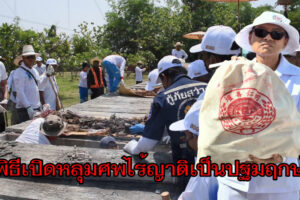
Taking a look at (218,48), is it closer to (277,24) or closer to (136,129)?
(277,24)

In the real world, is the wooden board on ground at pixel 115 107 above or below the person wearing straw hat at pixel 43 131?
below

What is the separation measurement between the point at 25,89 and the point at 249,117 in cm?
476

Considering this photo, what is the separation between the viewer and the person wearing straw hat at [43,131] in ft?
12.2

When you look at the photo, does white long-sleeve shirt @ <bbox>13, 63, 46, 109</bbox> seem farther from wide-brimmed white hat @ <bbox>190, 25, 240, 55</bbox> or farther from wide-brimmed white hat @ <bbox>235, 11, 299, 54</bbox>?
wide-brimmed white hat @ <bbox>235, 11, 299, 54</bbox>

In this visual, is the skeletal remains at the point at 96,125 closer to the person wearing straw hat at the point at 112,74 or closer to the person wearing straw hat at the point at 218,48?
the person wearing straw hat at the point at 218,48

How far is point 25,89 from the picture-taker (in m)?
5.53

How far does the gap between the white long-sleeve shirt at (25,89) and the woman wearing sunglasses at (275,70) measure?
432 cm

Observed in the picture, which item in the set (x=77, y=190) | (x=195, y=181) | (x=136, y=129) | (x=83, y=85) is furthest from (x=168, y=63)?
(x=83, y=85)

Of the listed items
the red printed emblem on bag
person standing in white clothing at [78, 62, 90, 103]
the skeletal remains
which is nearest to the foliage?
person standing in white clothing at [78, 62, 90, 103]

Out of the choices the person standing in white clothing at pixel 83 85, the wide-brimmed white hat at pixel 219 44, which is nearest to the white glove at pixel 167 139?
the wide-brimmed white hat at pixel 219 44

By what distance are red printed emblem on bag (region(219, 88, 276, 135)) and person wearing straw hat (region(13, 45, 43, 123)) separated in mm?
4574

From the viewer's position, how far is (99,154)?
300cm

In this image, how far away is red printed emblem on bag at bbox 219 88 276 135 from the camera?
1.45 meters

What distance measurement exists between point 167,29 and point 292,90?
70.8 feet
